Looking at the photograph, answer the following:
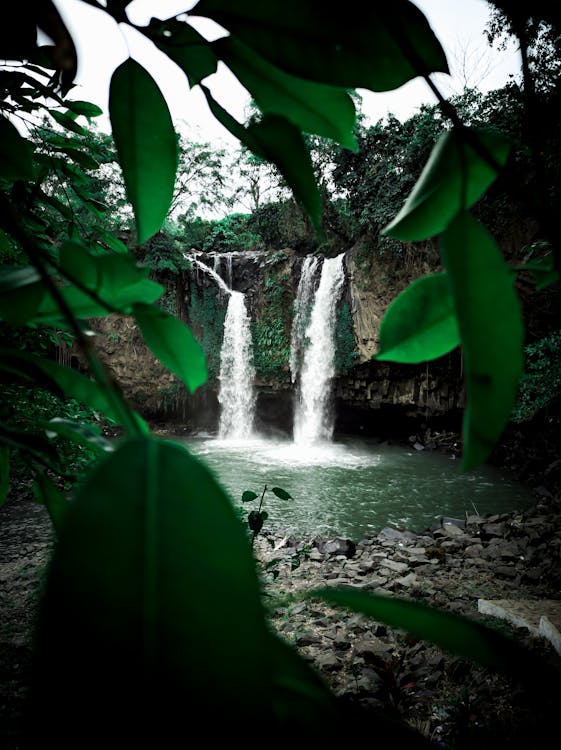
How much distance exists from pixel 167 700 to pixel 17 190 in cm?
99

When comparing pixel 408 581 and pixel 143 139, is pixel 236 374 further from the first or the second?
pixel 143 139

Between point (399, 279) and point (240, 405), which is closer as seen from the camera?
point (399, 279)

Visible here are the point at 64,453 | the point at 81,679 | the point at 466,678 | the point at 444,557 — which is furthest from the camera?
the point at 444,557

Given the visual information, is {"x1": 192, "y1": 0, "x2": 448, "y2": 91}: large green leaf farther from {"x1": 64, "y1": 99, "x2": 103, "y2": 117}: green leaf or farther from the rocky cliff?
the rocky cliff

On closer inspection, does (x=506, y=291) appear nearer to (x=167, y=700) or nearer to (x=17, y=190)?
(x=167, y=700)

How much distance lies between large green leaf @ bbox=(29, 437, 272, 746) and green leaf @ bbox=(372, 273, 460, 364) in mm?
199

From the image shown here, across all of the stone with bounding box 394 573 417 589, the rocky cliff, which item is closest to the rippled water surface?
the stone with bounding box 394 573 417 589

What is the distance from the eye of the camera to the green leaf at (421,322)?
1.02 ft

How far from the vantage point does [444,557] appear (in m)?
3.68

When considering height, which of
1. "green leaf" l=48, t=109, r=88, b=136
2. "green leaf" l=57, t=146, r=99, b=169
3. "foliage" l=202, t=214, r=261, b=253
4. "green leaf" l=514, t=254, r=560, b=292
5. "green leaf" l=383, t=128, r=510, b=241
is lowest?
"green leaf" l=514, t=254, r=560, b=292

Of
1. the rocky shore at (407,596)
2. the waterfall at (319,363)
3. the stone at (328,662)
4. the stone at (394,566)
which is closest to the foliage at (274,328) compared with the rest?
the waterfall at (319,363)

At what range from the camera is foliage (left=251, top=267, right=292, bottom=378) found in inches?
402

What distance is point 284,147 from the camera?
30 centimetres

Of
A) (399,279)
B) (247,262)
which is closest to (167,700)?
(399,279)
